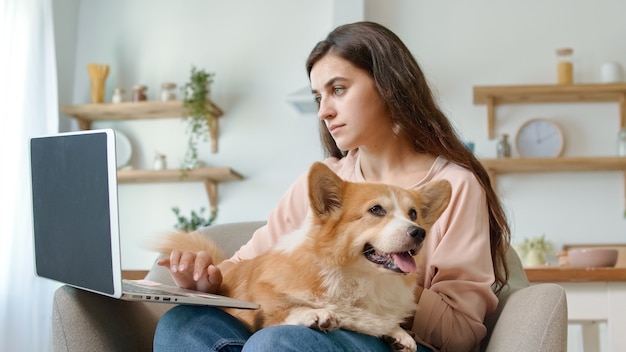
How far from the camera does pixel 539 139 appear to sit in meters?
3.95

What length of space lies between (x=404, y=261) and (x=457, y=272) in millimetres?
321

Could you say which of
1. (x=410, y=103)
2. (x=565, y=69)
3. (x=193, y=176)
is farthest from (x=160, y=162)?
(x=410, y=103)

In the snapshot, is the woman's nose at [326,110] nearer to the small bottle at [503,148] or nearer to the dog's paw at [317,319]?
the dog's paw at [317,319]

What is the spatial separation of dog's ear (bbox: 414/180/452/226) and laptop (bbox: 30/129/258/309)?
38 cm

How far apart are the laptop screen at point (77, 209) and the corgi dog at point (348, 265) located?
11.2 inches

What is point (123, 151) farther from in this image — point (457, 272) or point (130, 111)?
point (457, 272)

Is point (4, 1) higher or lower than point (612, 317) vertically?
higher

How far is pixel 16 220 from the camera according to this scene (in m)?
3.40

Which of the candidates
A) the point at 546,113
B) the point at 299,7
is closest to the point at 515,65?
the point at 546,113

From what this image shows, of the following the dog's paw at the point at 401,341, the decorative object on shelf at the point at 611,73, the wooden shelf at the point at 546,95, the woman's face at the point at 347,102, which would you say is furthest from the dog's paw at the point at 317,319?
the decorative object on shelf at the point at 611,73

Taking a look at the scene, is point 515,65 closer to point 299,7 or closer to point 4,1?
point 299,7

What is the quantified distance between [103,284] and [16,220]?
8.10 ft

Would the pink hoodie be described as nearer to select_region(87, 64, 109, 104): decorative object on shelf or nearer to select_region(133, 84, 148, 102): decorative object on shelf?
select_region(133, 84, 148, 102): decorative object on shelf

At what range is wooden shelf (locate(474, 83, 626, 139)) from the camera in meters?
3.80
